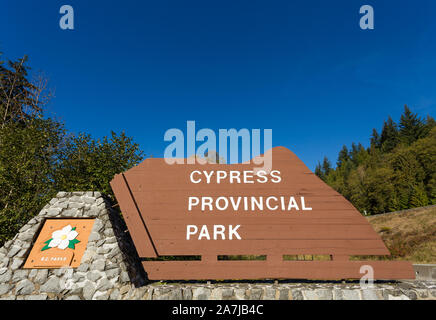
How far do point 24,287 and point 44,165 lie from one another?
304 inches

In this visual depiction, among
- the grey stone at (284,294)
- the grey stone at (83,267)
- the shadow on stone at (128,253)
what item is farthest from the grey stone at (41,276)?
the grey stone at (284,294)

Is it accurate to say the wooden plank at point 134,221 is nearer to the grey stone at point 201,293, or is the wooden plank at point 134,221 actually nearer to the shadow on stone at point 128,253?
the shadow on stone at point 128,253

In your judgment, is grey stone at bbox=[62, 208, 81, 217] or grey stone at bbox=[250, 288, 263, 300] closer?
grey stone at bbox=[250, 288, 263, 300]

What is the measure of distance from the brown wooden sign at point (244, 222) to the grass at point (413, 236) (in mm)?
17331

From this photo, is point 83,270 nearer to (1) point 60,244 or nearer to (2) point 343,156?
(1) point 60,244

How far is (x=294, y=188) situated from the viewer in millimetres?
5711

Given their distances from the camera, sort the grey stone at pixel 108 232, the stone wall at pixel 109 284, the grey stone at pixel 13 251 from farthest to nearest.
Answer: the grey stone at pixel 108 232 < the grey stone at pixel 13 251 < the stone wall at pixel 109 284

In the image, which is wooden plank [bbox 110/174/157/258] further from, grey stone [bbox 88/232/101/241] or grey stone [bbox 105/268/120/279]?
grey stone [bbox 88/232/101/241]

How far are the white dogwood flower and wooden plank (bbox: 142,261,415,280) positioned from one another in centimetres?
233

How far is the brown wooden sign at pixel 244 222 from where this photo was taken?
197 inches

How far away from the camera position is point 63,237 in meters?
5.73

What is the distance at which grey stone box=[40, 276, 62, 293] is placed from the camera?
4.99m

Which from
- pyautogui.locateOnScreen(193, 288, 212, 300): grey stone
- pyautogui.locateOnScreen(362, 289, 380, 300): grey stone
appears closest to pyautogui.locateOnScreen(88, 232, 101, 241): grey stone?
pyautogui.locateOnScreen(193, 288, 212, 300): grey stone
